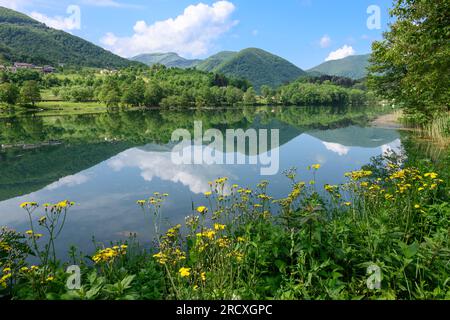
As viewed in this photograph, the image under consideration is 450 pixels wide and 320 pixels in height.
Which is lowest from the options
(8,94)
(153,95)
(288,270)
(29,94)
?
(288,270)

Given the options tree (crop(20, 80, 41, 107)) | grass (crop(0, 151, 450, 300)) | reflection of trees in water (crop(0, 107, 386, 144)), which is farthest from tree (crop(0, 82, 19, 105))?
grass (crop(0, 151, 450, 300))

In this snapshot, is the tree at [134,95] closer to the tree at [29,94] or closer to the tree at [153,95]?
the tree at [153,95]

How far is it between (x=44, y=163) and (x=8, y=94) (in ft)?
273

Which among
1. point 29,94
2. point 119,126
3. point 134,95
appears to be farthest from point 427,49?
point 134,95

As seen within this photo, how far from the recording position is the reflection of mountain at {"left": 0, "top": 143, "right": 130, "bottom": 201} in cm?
1811

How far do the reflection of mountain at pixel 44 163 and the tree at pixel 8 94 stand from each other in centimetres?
7384

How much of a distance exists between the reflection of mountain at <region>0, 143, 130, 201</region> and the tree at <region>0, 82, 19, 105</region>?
73.8m

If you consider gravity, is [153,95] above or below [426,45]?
above

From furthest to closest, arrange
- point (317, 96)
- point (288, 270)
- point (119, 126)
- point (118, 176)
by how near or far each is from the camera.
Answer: point (317, 96) → point (119, 126) → point (118, 176) → point (288, 270)

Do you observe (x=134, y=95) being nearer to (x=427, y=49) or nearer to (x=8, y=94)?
(x=8, y=94)

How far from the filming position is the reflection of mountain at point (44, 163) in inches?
713

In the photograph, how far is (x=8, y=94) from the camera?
89562 millimetres

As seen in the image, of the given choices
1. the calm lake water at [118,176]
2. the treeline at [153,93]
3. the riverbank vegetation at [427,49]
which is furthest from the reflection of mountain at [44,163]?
the treeline at [153,93]

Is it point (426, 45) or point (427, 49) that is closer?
point (426, 45)
